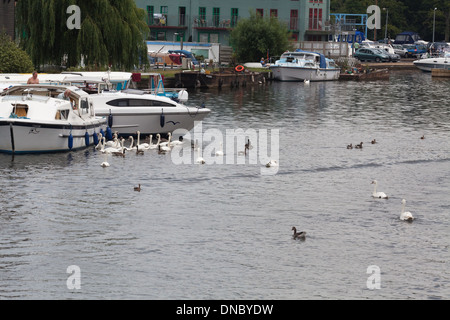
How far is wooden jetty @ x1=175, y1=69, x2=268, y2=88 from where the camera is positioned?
236 feet

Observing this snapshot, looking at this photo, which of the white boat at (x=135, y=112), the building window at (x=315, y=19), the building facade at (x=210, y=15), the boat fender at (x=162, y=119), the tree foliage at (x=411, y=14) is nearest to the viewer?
the white boat at (x=135, y=112)

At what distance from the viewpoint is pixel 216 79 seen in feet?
242

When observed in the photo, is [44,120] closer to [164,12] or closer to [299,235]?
[299,235]

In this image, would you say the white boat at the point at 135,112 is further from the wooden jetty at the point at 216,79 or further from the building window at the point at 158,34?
the building window at the point at 158,34

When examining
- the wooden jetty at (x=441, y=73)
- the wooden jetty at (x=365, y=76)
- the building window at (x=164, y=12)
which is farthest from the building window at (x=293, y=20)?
the wooden jetty at (x=441, y=73)

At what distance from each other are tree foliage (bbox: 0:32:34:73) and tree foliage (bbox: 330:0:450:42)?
320 ft

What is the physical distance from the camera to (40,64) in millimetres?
54719

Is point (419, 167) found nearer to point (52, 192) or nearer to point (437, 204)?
point (437, 204)

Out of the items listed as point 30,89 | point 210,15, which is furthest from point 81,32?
point 210,15

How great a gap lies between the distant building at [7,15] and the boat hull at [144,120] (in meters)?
28.3

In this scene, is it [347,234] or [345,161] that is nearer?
[347,234]

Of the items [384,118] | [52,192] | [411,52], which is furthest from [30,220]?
[411,52]

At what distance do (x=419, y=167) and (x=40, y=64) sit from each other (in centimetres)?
2915

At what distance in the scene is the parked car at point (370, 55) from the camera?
380 ft
